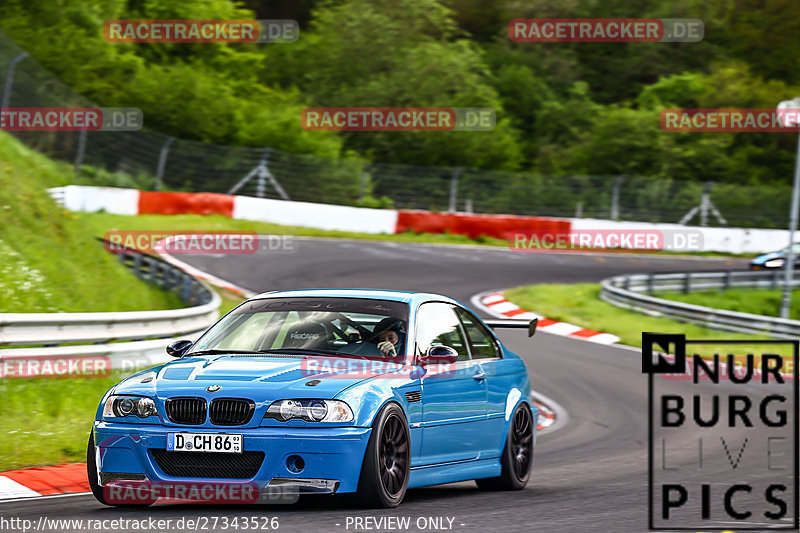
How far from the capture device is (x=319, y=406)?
6.31 meters

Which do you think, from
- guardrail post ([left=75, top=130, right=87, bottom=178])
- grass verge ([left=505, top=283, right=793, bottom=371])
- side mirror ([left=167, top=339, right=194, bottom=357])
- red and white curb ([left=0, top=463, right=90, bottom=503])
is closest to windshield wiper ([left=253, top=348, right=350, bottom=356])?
side mirror ([left=167, top=339, right=194, bottom=357])

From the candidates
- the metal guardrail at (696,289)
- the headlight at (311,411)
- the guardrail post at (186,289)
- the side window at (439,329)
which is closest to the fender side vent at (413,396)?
the side window at (439,329)

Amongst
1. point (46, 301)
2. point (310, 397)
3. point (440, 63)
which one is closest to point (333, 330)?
point (310, 397)

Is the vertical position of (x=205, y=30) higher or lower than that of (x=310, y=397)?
higher

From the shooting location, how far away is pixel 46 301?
13.4 meters

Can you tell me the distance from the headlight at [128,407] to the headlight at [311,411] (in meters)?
0.67

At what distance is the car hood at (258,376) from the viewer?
6.35 metres

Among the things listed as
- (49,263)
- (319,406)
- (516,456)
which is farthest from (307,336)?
(49,263)

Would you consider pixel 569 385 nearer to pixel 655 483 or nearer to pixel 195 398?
pixel 655 483

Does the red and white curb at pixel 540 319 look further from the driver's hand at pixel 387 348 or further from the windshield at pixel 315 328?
the driver's hand at pixel 387 348

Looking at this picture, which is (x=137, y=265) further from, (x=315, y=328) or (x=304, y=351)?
(x=304, y=351)

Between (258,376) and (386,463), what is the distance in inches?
34.5

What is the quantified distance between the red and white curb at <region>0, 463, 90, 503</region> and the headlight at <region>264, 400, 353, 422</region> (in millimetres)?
1860

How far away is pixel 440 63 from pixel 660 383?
32.9 meters
